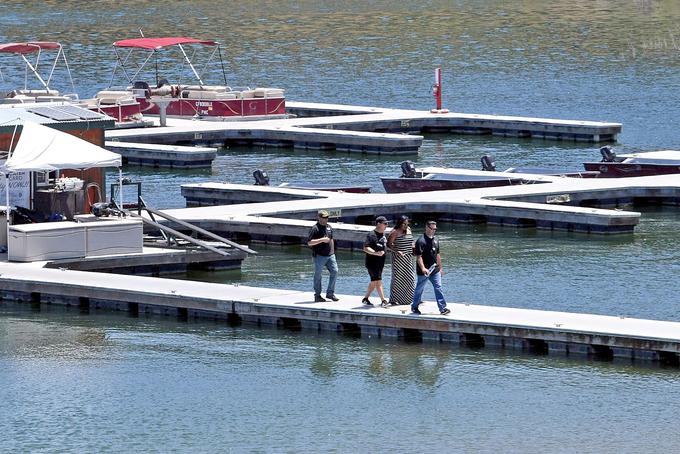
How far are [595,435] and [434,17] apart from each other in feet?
285

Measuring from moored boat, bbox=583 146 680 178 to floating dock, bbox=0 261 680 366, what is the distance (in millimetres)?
17234

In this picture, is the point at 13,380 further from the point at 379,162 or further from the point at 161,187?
the point at 379,162

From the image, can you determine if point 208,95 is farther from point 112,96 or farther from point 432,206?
point 432,206

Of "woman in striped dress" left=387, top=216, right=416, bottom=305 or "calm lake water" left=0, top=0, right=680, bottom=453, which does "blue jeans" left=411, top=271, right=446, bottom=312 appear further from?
"calm lake water" left=0, top=0, right=680, bottom=453

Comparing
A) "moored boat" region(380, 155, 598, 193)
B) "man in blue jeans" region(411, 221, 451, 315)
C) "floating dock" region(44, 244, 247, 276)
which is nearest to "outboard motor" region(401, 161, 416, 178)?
"moored boat" region(380, 155, 598, 193)

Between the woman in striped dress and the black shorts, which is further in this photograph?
the black shorts

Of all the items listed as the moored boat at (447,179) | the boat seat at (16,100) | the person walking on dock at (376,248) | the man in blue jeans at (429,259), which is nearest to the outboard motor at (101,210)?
the person walking on dock at (376,248)

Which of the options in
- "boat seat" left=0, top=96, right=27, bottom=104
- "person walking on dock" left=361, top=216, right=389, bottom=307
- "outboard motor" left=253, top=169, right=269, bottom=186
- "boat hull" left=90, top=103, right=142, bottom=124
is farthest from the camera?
"boat hull" left=90, top=103, right=142, bottom=124

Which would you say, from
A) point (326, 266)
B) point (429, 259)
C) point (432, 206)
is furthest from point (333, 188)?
point (429, 259)

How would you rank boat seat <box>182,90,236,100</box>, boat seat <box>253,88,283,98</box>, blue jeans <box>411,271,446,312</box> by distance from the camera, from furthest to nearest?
boat seat <box>253,88,283,98</box> < boat seat <box>182,90,236,100</box> < blue jeans <box>411,271,446,312</box>

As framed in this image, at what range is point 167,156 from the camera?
46656 mm

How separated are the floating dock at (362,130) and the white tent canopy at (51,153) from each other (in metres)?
20.0

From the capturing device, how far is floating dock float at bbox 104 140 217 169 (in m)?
46.4

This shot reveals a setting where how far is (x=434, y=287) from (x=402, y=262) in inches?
Result: 32.7
